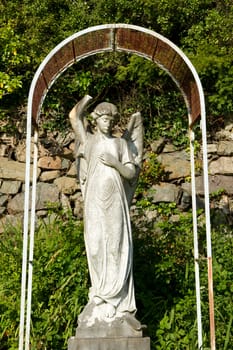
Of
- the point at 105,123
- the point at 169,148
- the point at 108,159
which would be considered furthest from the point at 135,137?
the point at 169,148

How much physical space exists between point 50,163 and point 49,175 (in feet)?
0.50

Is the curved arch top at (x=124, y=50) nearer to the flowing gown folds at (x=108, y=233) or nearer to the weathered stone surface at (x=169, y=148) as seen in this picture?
the flowing gown folds at (x=108, y=233)

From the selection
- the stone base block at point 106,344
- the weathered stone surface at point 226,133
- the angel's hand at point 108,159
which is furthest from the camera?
the weathered stone surface at point 226,133

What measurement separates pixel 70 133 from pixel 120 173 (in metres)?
3.12

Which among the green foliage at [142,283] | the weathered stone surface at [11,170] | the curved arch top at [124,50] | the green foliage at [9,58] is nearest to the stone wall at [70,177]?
the weathered stone surface at [11,170]

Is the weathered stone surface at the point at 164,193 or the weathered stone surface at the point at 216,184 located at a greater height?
the weathered stone surface at the point at 216,184

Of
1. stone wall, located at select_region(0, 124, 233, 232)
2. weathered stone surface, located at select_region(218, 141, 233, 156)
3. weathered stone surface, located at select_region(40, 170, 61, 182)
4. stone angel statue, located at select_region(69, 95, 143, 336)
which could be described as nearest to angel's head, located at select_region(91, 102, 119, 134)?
stone angel statue, located at select_region(69, 95, 143, 336)

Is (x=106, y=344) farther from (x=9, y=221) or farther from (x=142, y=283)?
(x=9, y=221)

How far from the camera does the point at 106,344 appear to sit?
16.3 feet

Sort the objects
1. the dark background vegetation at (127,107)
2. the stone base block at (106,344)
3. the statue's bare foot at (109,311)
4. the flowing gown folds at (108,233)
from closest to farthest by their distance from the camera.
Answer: the stone base block at (106,344) → the statue's bare foot at (109,311) → the flowing gown folds at (108,233) → the dark background vegetation at (127,107)

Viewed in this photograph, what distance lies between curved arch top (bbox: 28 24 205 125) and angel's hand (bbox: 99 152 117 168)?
809 mm

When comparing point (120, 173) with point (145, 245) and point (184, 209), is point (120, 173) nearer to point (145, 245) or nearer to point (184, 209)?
point (145, 245)

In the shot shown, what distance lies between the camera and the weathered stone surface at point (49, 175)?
8.24 meters

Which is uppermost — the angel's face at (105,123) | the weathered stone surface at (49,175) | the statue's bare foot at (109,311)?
the weathered stone surface at (49,175)
